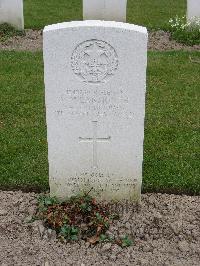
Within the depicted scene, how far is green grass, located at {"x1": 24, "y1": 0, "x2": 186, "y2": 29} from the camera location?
37.0 feet

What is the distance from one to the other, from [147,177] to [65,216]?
3.97 feet

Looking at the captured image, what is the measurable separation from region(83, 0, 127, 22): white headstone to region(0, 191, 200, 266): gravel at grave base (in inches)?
243

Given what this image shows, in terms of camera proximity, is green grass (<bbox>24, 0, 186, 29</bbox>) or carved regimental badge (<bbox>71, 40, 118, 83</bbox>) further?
green grass (<bbox>24, 0, 186, 29</bbox>)

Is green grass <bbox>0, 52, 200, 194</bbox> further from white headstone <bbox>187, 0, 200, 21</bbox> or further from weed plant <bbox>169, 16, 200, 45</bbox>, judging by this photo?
white headstone <bbox>187, 0, 200, 21</bbox>

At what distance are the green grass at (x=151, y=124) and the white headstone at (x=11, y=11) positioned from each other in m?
1.31

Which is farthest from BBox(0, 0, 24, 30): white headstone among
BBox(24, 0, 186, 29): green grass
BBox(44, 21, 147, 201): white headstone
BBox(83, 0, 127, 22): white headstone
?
BBox(44, 21, 147, 201): white headstone

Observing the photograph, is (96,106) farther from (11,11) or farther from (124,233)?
(11,11)

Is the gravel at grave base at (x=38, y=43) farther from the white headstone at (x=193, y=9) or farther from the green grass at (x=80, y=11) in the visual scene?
the green grass at (x=80, y=11)

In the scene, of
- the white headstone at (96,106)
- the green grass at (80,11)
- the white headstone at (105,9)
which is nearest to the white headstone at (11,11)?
the green grass at (80,11)

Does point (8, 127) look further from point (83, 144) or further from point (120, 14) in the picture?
point (120, 14)

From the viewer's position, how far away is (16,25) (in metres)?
10.1

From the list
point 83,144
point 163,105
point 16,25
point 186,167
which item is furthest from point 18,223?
point 16,25

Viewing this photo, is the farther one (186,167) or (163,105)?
(163,105)

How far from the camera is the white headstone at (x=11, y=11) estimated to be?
9.91 m
